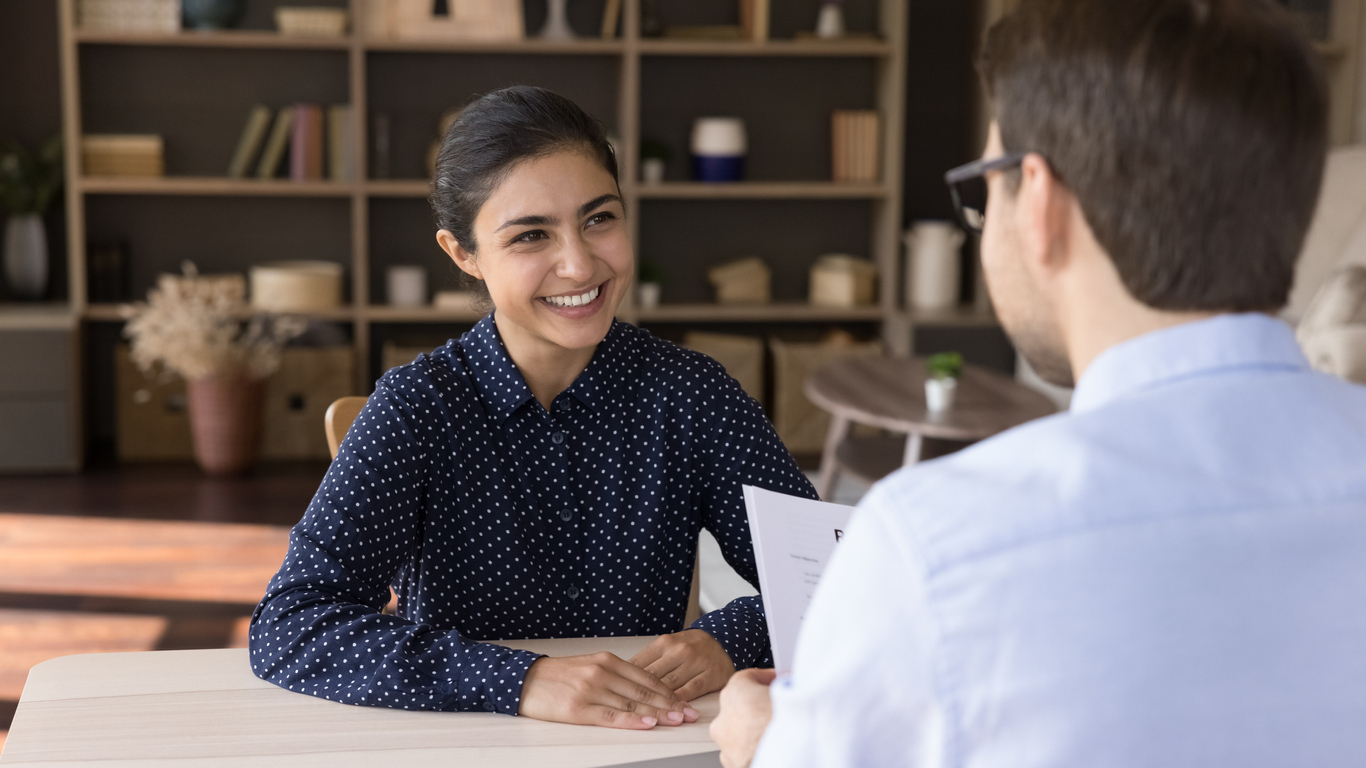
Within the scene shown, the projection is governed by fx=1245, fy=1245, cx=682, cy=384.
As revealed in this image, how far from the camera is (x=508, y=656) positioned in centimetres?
112

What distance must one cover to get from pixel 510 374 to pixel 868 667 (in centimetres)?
92

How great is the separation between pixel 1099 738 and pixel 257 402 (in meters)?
4.19

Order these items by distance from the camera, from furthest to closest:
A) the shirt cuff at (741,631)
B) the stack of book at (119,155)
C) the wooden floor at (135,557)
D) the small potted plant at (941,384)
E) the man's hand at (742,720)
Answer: the stack of book at (119,155) < the small potted plant at (941,384) < the wooden floor at (135,557) < the shirt cuff at (741,631) < the man's hand at (742,720)

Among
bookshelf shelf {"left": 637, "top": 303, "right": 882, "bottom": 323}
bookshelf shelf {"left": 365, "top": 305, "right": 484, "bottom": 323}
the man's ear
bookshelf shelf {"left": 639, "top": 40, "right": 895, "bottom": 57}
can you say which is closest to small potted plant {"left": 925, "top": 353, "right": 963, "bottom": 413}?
bookshelf shelf {"left": 637, "top": 303, "right": 882, "bottom": 323}

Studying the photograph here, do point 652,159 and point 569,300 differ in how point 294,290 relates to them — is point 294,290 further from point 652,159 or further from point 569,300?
point 569,300

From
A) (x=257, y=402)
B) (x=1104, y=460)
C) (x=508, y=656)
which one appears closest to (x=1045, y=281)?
(x=1104, y=460)

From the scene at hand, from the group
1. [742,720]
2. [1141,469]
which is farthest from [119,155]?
[1141,469]

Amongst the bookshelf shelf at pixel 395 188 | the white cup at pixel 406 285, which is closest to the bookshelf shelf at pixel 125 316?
the white cup at pixel 406 285

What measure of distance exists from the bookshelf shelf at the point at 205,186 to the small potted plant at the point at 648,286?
1.10 metres

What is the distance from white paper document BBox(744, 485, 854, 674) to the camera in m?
0.95

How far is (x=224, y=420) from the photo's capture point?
4312 mm

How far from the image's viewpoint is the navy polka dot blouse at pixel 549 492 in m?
1.32

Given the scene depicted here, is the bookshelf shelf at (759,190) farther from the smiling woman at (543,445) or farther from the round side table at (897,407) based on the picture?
the smiling woman at (543,445)

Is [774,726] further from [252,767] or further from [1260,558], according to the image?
[252,767]
